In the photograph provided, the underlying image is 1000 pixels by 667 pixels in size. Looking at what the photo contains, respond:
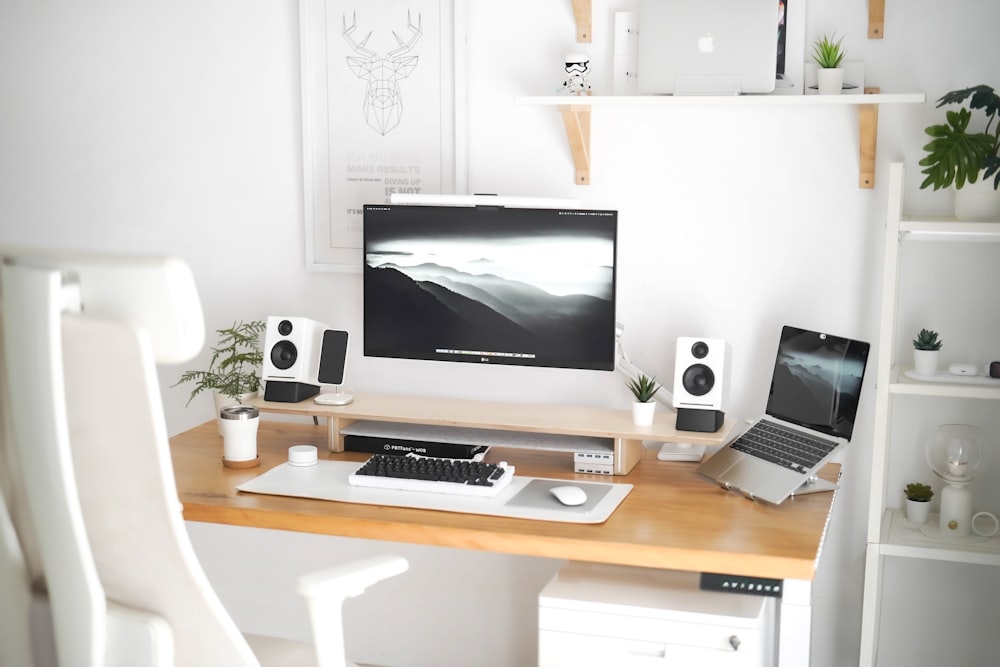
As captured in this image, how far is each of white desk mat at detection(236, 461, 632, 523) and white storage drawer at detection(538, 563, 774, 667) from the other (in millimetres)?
146

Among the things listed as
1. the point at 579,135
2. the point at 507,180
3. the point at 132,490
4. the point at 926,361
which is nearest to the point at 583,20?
the point at 579,135

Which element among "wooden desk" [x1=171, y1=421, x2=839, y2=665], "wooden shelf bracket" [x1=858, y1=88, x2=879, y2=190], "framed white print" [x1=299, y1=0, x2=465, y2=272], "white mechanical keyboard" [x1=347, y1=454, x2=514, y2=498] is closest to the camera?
"wooden desk" [x1=171, y1=421, x2=839, y2=665]

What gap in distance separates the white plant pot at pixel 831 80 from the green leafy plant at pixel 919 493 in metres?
0.93

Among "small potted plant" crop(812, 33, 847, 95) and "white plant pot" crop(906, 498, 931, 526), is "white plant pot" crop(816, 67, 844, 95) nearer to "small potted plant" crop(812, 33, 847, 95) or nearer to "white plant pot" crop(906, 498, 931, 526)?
"small potted plant" crop(812, 33, 847, 95)

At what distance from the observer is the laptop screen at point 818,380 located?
231cm

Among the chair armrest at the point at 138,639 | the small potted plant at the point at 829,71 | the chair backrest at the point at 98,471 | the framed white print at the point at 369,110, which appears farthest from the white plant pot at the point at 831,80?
the chair armrest at the point at 138,639

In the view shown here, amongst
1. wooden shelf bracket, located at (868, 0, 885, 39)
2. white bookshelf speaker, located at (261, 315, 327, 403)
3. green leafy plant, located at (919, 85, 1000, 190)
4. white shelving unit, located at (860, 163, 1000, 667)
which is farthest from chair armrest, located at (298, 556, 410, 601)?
wooden shelf bracket, located at (868, 0, 885, 39)

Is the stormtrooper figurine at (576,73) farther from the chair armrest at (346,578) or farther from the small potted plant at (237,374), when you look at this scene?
the chair armrest at (346,578)

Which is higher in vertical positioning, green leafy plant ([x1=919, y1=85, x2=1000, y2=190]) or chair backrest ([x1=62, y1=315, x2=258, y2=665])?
green leafy plant ([x1=919, y1=85, x2=1000, y2=190])

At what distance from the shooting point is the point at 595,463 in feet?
8.04

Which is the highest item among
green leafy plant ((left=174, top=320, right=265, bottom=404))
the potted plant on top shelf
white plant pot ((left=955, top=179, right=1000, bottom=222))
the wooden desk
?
the potted plant on top shelf

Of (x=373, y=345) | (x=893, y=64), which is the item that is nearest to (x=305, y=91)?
(x=373, y=345)

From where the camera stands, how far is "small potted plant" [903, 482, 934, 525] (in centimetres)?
245

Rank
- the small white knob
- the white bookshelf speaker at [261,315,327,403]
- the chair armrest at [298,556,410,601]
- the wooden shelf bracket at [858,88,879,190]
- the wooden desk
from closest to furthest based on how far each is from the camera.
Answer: the chair armrest at [298,556,410,601]
the wooden desk
the wooden shelf bracket at [858,88,879,190]
the small white knob
the white bookshelf speaker at [261,315,327,403]
